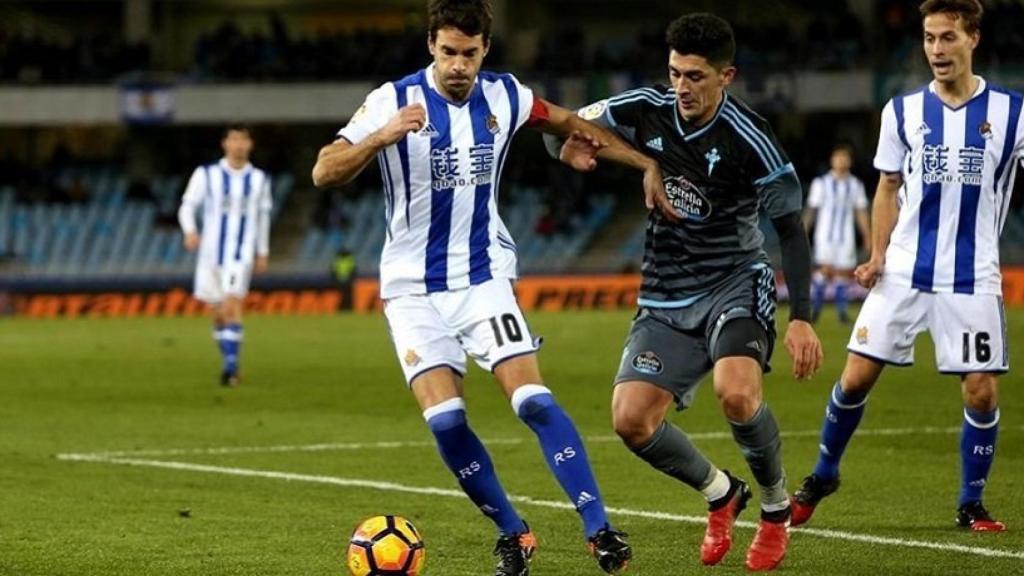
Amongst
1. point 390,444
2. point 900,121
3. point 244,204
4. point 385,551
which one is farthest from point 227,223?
point 385,551

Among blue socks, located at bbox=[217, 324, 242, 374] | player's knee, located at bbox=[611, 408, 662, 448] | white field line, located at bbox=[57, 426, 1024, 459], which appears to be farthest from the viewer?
blue socks, located at bbox=[217, 324, 242, 374]

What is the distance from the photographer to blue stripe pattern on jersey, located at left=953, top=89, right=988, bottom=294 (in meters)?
8.90

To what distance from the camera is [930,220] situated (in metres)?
8.99

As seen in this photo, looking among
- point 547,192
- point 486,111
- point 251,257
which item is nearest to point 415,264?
point 486,111

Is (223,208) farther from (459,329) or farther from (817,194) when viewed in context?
(459,329)

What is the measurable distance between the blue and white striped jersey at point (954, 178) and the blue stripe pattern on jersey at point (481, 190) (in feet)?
6.81

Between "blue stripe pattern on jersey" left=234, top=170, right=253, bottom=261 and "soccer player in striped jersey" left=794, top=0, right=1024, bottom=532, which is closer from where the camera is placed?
"soccer player in striped jersey" left=794, top=0, right=1024, bottom=532

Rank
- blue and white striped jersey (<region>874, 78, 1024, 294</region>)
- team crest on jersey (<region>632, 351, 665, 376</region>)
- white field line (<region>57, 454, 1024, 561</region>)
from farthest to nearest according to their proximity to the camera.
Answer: blue and white striped jersey (<region>874, 78, 1024, 294</region>)
white field line (<region>57, 454, 1024, 561</region>)
team crest on jersey (<region>632, 351, 665, 376</region>)

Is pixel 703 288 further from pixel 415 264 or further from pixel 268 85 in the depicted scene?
pixel 268 85

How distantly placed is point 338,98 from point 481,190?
33241 millimetres

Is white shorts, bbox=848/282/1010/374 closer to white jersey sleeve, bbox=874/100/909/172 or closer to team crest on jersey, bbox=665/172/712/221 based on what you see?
white jersey sleeve, bbox=874/100/909/172

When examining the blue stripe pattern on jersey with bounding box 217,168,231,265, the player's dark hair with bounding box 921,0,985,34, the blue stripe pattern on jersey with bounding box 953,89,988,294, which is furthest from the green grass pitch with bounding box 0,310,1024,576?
the player's dark hair with bounding box 921,0,985,34

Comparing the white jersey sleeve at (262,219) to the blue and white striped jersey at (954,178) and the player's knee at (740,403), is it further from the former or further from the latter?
the player's knee at (740,403)

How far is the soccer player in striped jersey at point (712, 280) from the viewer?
7.86 meters
